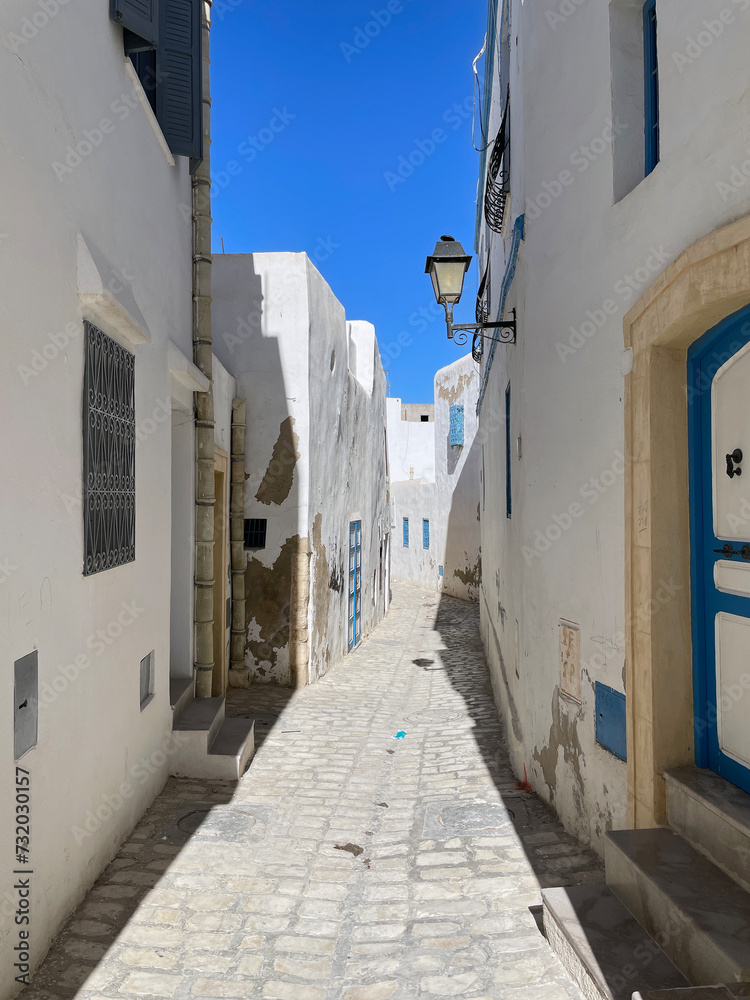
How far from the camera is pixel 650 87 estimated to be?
11.7 ft

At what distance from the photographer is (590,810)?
3.83 metres

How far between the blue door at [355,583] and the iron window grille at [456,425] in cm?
920

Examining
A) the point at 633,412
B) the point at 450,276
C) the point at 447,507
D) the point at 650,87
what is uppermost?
the point at 650,87

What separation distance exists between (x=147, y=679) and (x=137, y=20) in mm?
4181

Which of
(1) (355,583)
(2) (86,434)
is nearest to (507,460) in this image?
(2) (86,434)

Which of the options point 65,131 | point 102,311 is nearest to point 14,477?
point 102,311

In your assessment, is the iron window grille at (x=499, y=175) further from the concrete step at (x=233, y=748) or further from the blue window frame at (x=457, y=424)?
the blue window frame at (x=457, y=424)

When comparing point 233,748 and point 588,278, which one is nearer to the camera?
point 588,278

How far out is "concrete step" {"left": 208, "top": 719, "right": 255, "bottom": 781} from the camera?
519 cm

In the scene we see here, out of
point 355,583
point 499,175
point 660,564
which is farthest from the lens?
point 355,583

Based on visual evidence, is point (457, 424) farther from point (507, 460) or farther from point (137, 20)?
point (137, 20)

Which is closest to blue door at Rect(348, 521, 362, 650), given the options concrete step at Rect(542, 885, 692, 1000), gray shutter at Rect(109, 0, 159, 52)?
gray shutter at Rect(109, 0, 159, 52)

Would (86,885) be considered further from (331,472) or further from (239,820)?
(331,472)

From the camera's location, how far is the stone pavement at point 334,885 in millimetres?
2867
